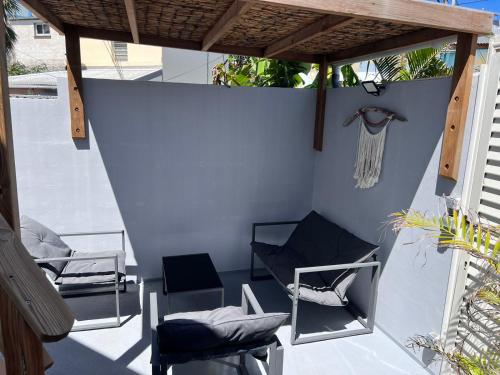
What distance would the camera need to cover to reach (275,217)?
17.0 ft

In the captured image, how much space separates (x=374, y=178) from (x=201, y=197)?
218 cm

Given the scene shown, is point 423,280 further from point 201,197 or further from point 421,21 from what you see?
point 201,197

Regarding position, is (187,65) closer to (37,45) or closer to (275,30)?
(275,30)

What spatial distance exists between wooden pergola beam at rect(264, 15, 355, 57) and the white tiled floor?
2.86 meters

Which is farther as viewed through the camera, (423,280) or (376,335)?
(376,335)

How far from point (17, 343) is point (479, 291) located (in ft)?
8.45

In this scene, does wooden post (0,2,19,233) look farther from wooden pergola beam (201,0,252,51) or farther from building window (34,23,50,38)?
building window (34,23,50,38)

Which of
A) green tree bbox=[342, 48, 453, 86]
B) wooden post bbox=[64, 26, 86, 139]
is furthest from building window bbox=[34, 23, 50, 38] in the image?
green tree bbox=[342, 48, 453, 86]

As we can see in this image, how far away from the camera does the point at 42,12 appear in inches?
126

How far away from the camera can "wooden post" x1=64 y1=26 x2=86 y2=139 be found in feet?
12.9

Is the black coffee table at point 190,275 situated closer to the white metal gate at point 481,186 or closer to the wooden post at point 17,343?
the white metal gate at point 481,186

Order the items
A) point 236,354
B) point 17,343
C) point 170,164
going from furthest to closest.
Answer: point 170,164 < point 236,354 < point 17,343

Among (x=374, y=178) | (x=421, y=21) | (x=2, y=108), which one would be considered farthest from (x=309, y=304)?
(x=2, y=108)

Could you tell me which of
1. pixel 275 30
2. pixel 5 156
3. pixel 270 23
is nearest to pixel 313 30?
pixel 270 23
